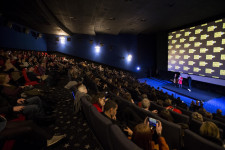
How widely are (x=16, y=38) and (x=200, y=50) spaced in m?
15.4

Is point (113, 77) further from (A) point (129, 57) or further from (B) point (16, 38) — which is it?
(B) point (16, 38)

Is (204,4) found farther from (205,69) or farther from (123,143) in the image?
(123,143)

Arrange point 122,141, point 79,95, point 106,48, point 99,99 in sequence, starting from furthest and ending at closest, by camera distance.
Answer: point 106,48 → point 79,95 → point 99,99 → point 122,141

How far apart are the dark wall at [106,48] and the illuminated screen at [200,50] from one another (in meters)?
4.47

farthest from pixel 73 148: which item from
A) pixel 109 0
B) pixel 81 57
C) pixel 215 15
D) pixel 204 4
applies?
pixel 81 57

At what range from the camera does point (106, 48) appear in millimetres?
13578

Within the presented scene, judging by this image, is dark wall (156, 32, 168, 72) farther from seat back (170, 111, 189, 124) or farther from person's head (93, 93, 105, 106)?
person's head (93, 93, 105, 106)

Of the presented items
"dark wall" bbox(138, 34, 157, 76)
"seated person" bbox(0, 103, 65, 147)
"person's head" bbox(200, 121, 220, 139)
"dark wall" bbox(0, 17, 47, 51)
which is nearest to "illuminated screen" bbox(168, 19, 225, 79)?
"dark wall" bbox(138, 34, 157, 76)

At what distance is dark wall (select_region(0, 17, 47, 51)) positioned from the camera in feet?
28.1

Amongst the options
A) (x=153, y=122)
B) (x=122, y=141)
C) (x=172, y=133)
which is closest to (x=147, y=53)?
(x=172, y=133)

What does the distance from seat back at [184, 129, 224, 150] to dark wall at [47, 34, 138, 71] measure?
40.7 feet

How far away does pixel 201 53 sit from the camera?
357 inches

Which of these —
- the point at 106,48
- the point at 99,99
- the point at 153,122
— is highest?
the point at 106,48

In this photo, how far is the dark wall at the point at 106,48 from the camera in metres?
13.5
